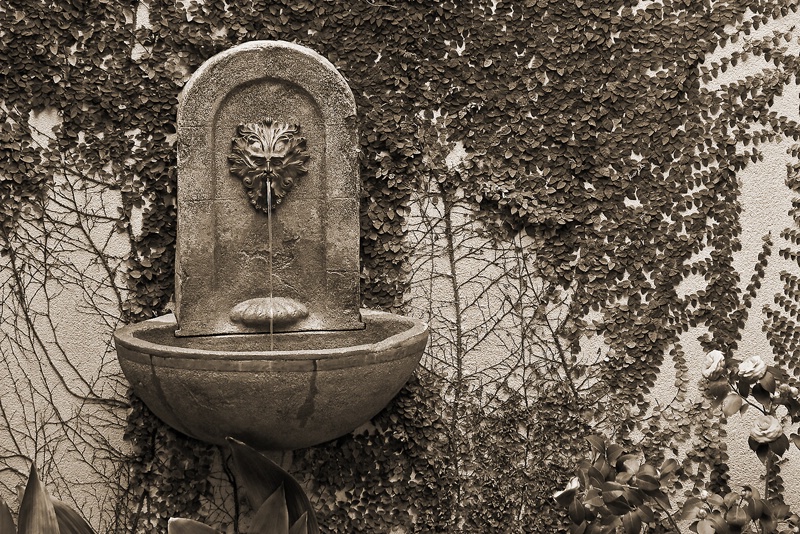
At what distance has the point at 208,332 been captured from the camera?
339cm

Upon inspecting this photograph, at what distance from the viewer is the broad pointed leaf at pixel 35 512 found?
2.47 meters

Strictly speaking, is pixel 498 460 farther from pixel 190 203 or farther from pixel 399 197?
pixel 190 203

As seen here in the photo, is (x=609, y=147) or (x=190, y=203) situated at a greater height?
(x=609, y=147)

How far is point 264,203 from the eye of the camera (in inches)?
137

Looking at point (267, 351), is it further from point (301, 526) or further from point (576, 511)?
point (576, 511)

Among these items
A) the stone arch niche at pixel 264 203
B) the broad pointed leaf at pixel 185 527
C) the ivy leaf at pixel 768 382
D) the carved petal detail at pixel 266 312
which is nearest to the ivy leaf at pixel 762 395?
the ivy leaf at pixel 768 382

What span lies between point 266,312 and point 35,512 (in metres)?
1.15

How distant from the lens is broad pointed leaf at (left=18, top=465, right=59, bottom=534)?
2.47 meters

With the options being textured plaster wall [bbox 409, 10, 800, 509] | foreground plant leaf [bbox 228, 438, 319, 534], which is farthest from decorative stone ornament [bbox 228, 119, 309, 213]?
foreground plant leaf [bbox 228, 438, 319, 534]

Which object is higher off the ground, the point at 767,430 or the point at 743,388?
the point at 743,388

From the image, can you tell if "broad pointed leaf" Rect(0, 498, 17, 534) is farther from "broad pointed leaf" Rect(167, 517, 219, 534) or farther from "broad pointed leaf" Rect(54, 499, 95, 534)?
"broad pointed leaf" Rect(167, 517, 219, 534)

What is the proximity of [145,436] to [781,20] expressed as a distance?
3.10m

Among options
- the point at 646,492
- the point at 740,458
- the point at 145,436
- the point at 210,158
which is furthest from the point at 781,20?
the point at 145,436

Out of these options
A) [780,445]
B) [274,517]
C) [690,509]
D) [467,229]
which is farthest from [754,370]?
[274,517]
